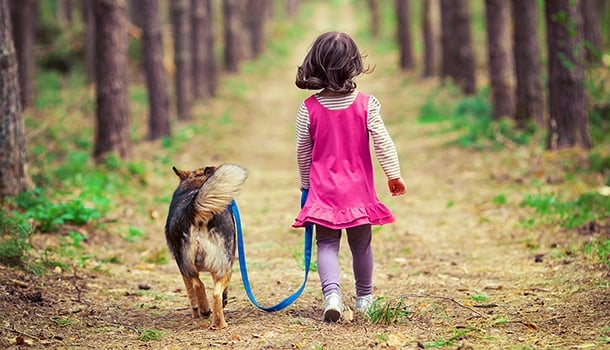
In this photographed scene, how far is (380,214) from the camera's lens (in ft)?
16.5

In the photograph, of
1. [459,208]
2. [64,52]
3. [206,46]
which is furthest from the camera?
[64,52]

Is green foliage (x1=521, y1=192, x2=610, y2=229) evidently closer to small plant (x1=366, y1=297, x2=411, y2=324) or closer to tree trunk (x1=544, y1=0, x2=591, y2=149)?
tree trunk (x1=544, y1=0, x2=591, y2=149)

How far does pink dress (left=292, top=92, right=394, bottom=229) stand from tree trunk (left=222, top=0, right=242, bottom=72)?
973 inches

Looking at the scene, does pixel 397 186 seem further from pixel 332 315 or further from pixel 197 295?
pixel 197 295

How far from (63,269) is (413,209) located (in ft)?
16.2

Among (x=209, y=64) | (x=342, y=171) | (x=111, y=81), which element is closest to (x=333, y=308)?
(x=342, y=171)

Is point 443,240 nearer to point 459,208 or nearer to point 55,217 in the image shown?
point 459,208

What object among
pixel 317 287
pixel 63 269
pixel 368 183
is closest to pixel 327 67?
pixel 368 183

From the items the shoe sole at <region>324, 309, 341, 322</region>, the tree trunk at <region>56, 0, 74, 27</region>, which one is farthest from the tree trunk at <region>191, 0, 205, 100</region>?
the shoe sole at <region>324, 309, 341, 322</region>

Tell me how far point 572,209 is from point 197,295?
4.75m

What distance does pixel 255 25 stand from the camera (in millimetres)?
39656

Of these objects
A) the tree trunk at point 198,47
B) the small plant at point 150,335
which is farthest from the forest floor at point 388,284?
the tree trunk at point 198,47

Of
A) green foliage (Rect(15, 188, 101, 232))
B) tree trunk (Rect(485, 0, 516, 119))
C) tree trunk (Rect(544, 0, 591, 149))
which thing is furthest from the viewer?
tree trunk (Rect(485, 0, 516, 119))

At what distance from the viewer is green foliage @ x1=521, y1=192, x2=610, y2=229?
778 centimetres
